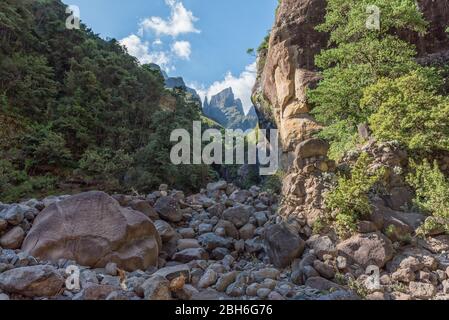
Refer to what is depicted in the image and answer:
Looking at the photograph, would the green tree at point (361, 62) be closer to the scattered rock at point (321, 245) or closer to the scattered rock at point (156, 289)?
the scattered rock at point (321, 245)

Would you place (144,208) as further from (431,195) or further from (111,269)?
(431,195)

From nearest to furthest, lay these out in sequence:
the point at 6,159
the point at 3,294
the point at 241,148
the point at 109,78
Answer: the point at 3,294
the point at 6,159
the point at 109,78
the point at 241,148

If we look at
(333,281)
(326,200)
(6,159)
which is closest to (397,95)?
(326,200)

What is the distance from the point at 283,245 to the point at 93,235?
3.42 m

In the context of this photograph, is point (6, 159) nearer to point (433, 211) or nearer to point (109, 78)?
point (109, 78)

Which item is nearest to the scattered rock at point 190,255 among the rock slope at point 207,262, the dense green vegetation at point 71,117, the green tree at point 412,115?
the rock slope at point 207,262

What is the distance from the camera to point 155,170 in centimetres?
1552

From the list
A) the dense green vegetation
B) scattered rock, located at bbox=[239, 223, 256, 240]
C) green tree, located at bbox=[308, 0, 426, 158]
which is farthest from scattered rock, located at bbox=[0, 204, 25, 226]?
the dense green vegetation

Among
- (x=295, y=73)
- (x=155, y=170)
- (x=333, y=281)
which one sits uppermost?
(x=295, y=73)

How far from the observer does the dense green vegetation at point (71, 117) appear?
575 inches

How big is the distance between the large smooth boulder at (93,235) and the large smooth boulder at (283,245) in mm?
2225

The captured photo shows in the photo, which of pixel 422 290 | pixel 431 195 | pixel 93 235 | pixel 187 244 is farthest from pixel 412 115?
pixel 93 235

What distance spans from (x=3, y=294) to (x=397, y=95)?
889 cm

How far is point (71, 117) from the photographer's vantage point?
17125mm
